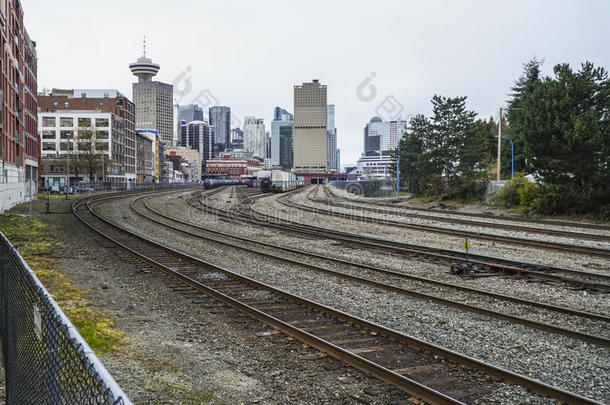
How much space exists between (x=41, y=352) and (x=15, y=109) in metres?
49.4

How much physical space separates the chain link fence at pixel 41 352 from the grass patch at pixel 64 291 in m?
2.22

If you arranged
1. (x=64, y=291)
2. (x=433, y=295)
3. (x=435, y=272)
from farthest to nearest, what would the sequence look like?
(x=435, y=272)
(x=64, y=291)
(x=433, y=295)


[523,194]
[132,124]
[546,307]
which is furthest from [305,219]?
[132,124]

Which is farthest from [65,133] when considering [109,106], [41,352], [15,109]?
[41,352]

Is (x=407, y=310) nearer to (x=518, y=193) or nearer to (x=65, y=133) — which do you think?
(x=518, y=193)

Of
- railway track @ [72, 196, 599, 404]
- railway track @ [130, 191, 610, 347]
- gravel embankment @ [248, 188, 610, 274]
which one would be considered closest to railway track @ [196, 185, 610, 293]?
gravel embankment @ [248, 188, 610, 274]

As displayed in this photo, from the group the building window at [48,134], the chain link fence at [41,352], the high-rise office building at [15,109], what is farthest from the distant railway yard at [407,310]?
the building window at [48,134]

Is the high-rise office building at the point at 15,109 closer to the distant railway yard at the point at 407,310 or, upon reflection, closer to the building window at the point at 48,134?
the distant railway yard at the point at 407,310

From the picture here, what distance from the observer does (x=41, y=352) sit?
11.8 feet

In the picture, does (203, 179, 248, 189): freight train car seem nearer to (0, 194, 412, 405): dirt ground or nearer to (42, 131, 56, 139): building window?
(42, 131, 56, 139): building window

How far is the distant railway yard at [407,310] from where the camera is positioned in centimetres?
611

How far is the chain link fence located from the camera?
2.47 m

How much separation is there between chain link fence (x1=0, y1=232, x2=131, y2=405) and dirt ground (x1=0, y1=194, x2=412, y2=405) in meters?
1.74

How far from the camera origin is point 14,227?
23.0m
